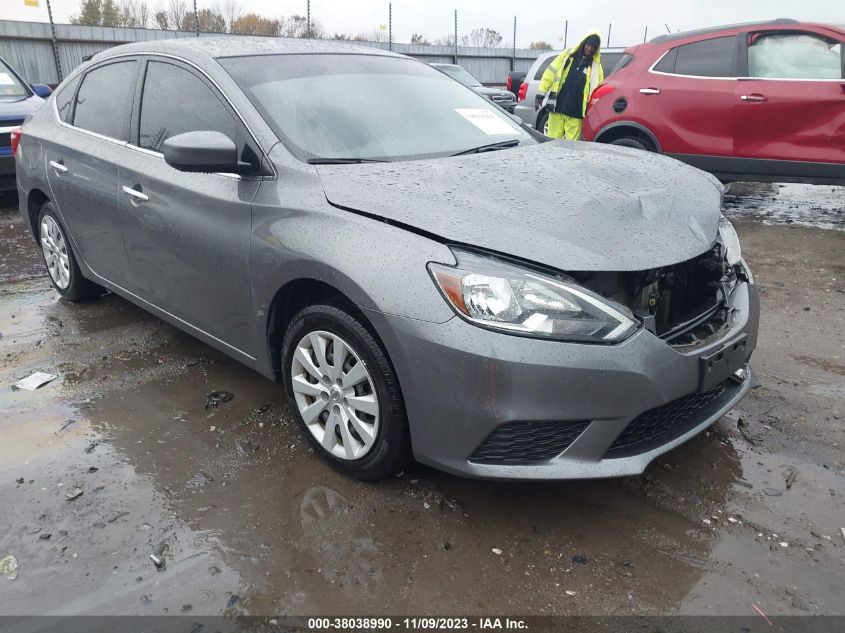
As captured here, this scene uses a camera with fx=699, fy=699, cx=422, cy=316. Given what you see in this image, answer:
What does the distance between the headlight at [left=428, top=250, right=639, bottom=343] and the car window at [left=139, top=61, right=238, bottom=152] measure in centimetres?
134

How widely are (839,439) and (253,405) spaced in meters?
2.59

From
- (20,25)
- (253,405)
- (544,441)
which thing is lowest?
(253,405)

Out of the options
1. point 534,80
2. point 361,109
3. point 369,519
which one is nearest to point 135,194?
point 361,109

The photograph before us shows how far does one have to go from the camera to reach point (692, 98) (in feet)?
22.1

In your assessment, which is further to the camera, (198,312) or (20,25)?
(20,25)

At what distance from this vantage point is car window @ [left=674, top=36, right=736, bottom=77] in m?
6.68

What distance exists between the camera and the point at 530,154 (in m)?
3.19

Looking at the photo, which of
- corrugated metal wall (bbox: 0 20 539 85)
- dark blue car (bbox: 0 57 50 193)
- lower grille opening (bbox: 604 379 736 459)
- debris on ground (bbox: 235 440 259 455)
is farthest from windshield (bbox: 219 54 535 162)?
corrugated metal wall (bbox: 0 20 539 85)

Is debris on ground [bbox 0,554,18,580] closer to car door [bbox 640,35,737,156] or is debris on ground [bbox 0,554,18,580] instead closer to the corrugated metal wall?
car door [bbox 640,35,737,156]

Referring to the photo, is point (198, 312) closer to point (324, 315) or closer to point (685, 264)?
point (324, 315)

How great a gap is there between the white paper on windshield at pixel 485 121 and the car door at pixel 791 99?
155 inches

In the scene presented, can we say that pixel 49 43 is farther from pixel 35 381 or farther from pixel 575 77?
pixel 35 381

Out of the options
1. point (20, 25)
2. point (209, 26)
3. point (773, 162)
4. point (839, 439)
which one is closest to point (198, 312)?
point (839, 439)

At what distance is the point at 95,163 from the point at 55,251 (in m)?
1.18
